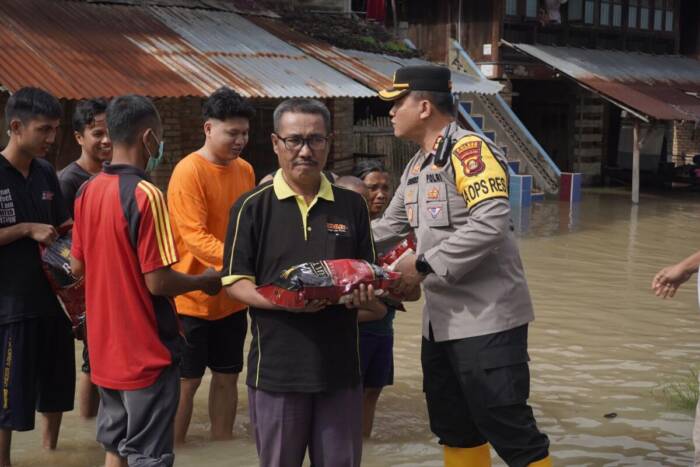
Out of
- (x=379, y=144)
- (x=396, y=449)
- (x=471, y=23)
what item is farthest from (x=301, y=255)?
(x=471, y=23)

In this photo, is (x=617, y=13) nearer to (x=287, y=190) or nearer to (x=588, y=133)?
(x=588, y=133)

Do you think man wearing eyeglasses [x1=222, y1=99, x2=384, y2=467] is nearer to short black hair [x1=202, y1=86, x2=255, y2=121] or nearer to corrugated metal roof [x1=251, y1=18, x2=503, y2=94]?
short black hair [x1=202, y1=86, x2=255, y2=121]

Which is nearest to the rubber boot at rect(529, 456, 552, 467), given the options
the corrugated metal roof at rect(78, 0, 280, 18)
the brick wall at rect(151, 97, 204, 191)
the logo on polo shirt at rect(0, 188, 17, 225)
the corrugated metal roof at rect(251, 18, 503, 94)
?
the logo on polo shirt at rect(0, 188, 17, 225)

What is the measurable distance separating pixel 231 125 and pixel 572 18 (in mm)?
17777

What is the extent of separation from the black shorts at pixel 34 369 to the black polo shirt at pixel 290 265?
145 centimetres

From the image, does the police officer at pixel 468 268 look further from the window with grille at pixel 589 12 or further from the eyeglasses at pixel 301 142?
the window with grille at pixel 589 12

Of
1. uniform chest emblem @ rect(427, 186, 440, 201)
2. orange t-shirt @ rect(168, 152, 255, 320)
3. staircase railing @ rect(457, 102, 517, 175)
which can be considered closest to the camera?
uniform chest emblem @ rect(427, 186, 440, 201)

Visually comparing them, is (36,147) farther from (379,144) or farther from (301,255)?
(379,144)

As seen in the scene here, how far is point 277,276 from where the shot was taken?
3.39 metres

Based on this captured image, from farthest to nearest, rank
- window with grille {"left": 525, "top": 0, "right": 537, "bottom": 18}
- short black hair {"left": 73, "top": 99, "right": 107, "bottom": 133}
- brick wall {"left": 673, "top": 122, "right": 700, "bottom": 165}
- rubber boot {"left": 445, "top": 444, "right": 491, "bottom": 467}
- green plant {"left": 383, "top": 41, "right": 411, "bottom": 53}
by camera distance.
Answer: brick wall {"left": 673, "top": 122, "right": 700, "bottom": 165}, window with grille {"left": 525, "top": 0, "right": 537, "bottom": 18}, green plant {"left": 383, "top": 41, "right": 411, "bottom": 53}, short black hair {"left": 73, "top": 99, "right": 107, "bottom": 133}, rubber boot {"left": 445, "top": 444, "right": 491, "bottom": 467}

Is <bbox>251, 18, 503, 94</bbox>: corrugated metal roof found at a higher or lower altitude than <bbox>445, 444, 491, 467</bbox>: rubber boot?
higher

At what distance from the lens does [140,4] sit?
40.3ft

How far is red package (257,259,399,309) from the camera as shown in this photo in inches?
126

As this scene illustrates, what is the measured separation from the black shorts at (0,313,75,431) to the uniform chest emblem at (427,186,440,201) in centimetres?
204
